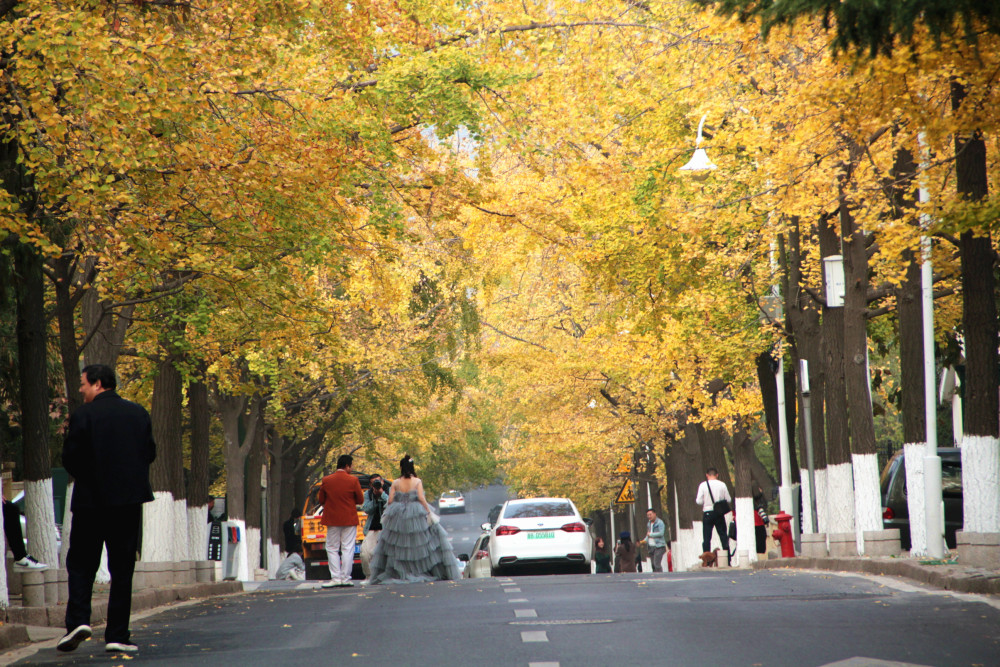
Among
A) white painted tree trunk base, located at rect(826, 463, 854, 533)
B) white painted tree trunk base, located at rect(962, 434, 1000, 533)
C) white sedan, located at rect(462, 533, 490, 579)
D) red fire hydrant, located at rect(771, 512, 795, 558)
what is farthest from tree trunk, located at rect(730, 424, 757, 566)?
white painted tree trunk base, located at rect(962, 434, 1000, 533)

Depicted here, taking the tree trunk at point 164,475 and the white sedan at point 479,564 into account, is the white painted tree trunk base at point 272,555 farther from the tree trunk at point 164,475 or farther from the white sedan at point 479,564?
the tree trunk at point 164,475

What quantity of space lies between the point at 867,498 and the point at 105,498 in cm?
1287

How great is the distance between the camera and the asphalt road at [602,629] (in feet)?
27.5

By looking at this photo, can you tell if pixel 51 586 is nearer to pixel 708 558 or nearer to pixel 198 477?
pixel 198 477

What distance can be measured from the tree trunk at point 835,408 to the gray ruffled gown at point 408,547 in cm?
608

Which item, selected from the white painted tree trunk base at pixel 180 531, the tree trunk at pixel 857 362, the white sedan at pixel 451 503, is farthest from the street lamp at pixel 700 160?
the white sedan at pixel 451 503

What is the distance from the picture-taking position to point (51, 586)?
1395 centimetres

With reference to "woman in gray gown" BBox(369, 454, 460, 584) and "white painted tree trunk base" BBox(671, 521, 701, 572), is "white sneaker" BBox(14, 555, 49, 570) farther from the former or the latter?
"white painted tree trunk base" BBox(671, 521, 701, 572)

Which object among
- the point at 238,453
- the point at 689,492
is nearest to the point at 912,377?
the point at 689,492

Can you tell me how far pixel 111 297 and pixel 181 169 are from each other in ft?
10.8

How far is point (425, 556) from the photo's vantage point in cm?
2156

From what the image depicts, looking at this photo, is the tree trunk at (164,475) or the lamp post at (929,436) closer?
the lamp post at (929,436)

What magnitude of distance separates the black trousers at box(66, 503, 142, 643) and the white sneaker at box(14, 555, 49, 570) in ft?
12.1

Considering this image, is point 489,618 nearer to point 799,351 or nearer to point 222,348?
point 222,348
